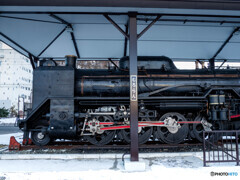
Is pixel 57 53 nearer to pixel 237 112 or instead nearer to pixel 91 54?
pixel 91 54

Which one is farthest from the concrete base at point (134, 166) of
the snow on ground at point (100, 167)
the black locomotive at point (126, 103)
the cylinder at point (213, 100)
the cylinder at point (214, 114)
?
the cylinder at point (213, 100)

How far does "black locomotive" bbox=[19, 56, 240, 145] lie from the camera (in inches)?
240

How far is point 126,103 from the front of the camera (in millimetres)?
6289

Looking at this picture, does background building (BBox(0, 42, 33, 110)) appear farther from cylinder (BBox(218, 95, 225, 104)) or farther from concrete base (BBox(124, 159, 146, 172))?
cylinder (BBox(218, 95, 225, 104))

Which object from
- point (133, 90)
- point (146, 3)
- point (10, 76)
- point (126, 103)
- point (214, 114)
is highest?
point (10, 76)

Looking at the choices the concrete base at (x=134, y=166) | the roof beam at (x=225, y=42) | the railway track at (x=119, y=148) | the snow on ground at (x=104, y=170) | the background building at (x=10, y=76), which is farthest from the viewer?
the background building at (x=10, y=76)

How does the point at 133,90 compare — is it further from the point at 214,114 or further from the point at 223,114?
the point at 223,114

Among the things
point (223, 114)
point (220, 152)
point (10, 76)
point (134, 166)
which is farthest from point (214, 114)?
point (10, 76)

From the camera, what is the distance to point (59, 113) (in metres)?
5.98

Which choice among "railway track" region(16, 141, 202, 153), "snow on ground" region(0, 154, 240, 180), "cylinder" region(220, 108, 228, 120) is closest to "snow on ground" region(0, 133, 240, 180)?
"snow on ground" region(0, 154, 240, 180)

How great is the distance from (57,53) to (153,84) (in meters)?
4.94

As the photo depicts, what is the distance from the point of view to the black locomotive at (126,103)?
6.10m

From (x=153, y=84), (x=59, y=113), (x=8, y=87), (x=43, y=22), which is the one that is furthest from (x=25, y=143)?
(x=8, y=87)

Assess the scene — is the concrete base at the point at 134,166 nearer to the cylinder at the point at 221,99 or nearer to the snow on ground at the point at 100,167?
the snow on ground at the point at 100,167
